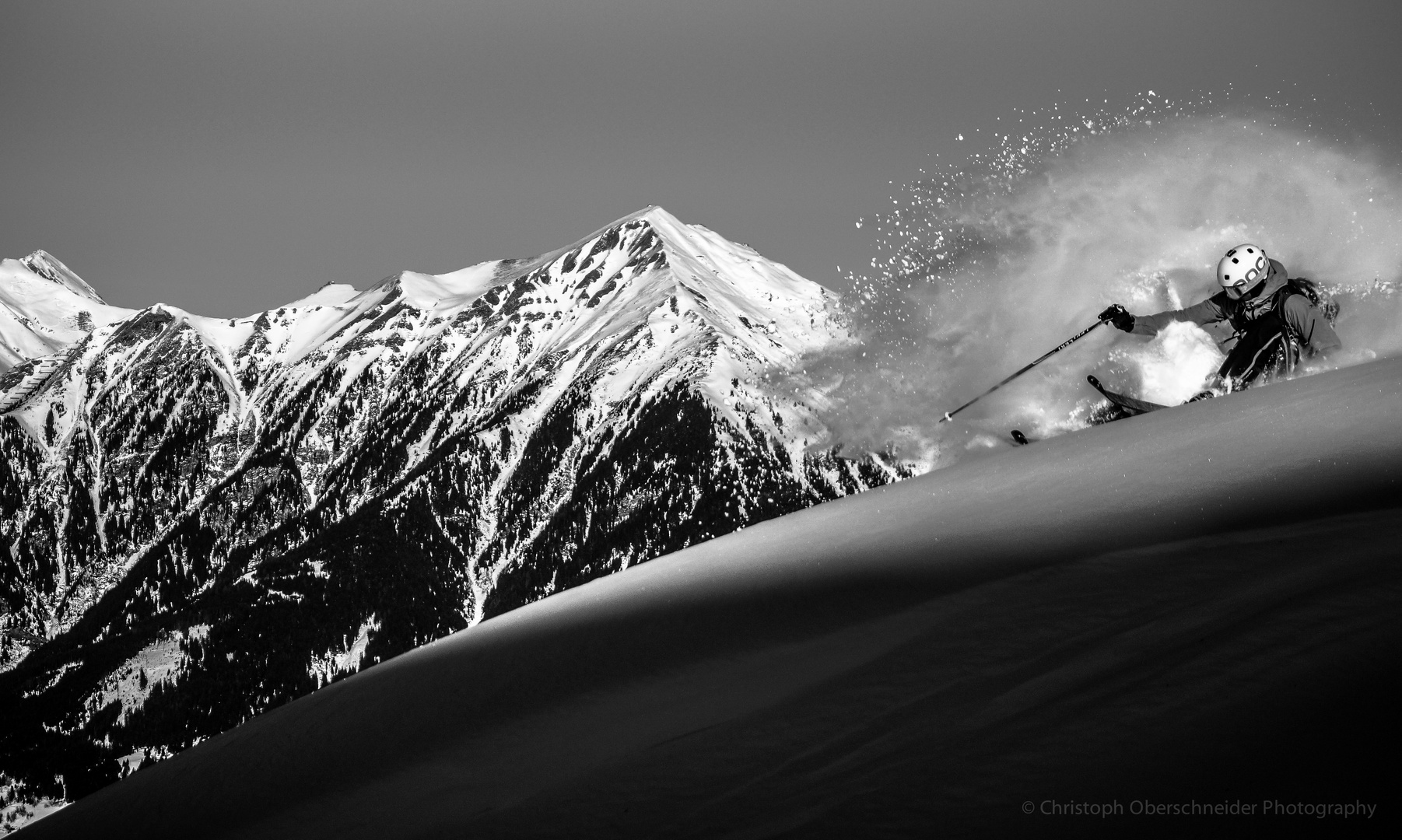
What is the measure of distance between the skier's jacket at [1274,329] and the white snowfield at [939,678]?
411 cm

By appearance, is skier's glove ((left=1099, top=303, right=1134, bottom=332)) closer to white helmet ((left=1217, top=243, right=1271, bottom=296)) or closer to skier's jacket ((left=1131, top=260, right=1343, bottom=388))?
skier's jacket ((left=1131, top=260, right=1343, bottom=388))

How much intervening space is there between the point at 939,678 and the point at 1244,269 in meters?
11.7

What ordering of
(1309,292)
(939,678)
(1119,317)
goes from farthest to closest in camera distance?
(1119,317), (1309,292), (939,678)

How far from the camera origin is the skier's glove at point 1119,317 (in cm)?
1761

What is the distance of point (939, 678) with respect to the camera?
284 inches

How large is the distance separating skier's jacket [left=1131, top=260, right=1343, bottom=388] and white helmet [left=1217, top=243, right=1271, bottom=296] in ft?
0.49

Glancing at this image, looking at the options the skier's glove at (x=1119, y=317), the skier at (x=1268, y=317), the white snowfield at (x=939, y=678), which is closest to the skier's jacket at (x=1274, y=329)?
the skier at (x=1268, y=317)

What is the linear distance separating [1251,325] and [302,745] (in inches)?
537

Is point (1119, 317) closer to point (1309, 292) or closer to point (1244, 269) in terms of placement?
point (1244, 269)

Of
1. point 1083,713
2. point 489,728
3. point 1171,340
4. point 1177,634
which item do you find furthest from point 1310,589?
point 1171,340

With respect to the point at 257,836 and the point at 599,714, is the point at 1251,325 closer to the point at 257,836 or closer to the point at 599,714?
the point at 599,714

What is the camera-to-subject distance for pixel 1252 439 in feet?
34.0

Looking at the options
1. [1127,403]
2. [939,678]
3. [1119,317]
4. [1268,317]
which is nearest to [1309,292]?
[1268,317]

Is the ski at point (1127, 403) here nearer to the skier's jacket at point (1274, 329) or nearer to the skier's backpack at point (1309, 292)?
the skier's jacket at point (1274, 329)
